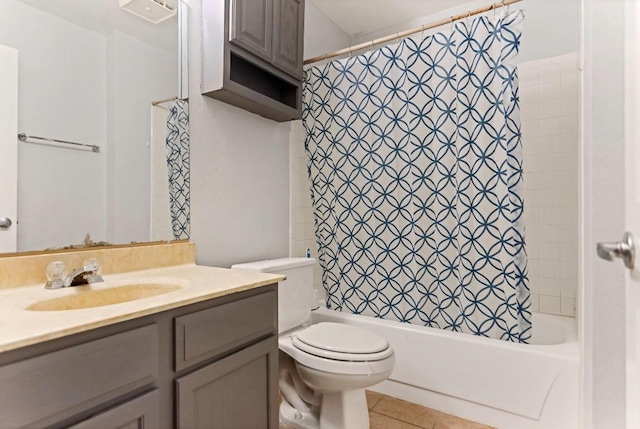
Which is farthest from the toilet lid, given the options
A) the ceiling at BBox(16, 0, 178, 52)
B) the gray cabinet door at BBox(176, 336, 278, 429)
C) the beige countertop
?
the ceiling at BBox(16, 0, 178, 52)

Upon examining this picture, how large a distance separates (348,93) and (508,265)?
1247 millimetres

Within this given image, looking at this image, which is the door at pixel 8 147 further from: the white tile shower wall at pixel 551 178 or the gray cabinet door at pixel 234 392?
the white tile shower wall at pixel 551 178

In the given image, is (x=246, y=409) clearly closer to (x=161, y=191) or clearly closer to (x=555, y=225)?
(x=161, y=191)

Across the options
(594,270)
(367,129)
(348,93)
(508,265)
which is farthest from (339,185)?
(594,270)

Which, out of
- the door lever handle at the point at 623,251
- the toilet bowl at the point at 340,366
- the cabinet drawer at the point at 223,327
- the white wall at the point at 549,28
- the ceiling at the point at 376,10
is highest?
the ceiling at the point at 376,10

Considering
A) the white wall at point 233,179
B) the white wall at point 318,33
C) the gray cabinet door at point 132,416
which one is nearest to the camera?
the gray cabinet door at point 132,416

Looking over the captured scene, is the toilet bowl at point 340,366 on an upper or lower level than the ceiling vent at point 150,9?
lower

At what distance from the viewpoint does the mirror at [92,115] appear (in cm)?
114

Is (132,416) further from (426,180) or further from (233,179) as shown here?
(426,180)

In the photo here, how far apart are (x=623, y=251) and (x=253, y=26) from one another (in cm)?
159

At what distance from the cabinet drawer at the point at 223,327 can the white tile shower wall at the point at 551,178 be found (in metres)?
1.82

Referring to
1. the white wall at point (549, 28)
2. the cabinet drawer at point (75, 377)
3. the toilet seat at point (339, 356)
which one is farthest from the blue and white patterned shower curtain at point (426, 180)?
the cabinet drawer at point (75, 377)

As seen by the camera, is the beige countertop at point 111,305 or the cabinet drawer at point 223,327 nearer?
the beige countertop at point 111,305

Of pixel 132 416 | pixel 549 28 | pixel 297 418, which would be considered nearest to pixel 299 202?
pixel 297 418
